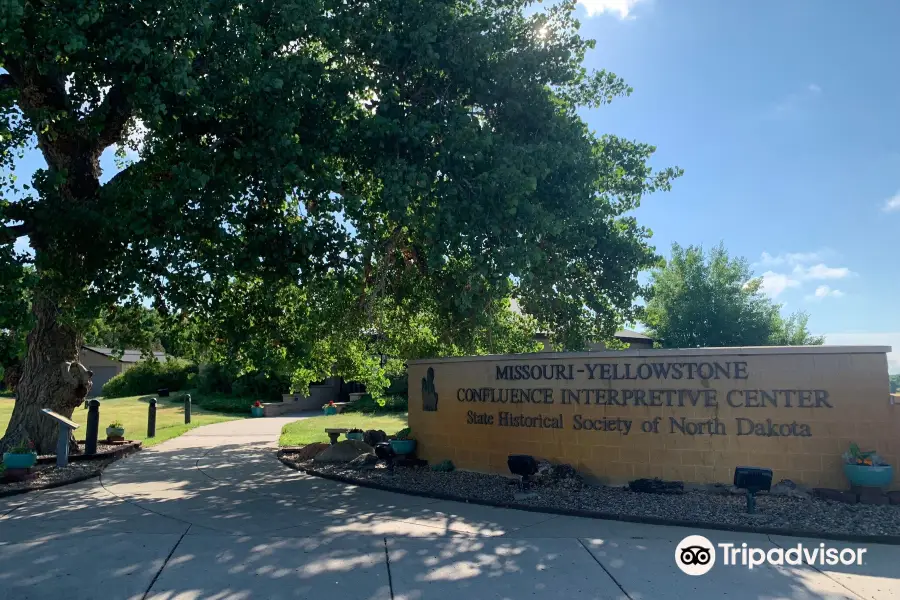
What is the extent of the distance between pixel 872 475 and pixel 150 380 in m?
42.4

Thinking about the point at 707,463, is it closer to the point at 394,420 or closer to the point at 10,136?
the point at 10,136

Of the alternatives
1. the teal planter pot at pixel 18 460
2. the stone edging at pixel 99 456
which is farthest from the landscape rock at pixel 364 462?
the stone edging at pixel 99 456

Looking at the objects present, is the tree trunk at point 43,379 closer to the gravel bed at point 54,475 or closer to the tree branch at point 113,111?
the gravel bed at point 54,475

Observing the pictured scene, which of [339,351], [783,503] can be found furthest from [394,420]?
[783,503]

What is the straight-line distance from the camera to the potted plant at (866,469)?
796 cm

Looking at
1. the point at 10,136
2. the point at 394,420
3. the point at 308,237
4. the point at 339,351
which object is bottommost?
the point at 394,420

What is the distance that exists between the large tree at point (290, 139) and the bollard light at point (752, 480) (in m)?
4.31

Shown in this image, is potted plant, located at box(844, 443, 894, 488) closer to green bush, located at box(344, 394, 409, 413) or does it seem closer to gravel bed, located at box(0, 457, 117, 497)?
gravel bed, located at box(0, 457, 117, 497)

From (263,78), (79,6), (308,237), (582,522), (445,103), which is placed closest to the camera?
(582,522)

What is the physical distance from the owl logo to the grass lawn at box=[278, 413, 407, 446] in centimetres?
601

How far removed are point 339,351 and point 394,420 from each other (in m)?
9.89

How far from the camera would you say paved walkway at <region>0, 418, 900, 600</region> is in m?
5.47

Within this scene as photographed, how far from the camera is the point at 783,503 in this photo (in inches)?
324

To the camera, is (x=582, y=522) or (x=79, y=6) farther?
(x=79, y=6)
